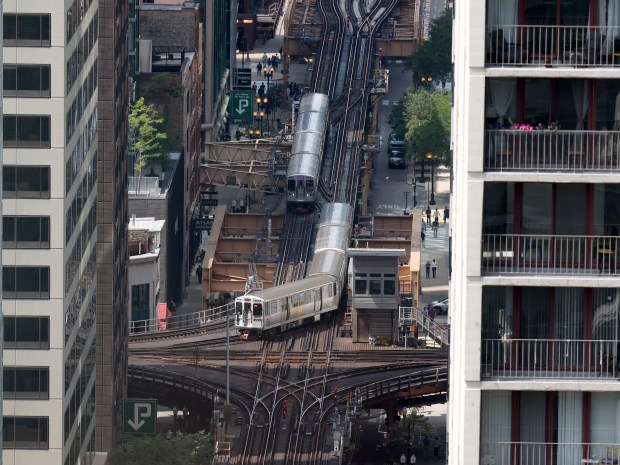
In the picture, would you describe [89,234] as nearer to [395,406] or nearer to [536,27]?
[395,406]

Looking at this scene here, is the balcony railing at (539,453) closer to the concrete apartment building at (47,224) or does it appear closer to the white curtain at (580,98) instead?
the white curtain at (580,98)

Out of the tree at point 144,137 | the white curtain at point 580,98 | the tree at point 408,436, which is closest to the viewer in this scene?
the white curtain at point 580,98

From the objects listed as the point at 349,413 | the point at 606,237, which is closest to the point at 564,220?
the point at 606,237

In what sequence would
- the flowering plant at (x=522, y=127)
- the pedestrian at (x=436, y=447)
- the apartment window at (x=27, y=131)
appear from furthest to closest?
1. the pedestrian at (x=436, y=447)
2. the apartment window at (x=27, y=131)
3. the flowering plant at (x=522, y=127)

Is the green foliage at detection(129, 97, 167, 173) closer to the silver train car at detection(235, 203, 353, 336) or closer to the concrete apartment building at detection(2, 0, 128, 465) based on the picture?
the silver train car at detection(235, 203, 353, 336)

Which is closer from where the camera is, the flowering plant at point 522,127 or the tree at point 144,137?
the flowering plant at point 522,127

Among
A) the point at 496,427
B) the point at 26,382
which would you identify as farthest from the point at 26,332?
the point at 496,427

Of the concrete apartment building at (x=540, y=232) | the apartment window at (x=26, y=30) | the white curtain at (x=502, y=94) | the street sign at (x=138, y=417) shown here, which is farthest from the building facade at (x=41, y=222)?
the white curtain at (x=502, y=94)
